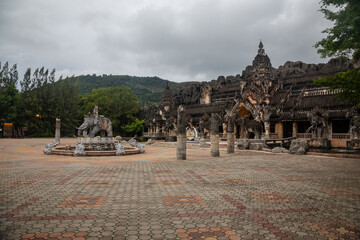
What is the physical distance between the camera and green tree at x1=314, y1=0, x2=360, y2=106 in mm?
9866

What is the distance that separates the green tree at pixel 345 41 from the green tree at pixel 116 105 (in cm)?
4899

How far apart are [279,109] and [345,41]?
29.4 m

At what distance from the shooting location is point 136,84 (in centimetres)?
16325

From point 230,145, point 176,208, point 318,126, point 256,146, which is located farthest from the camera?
point 318,126

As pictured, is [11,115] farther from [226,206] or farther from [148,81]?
[148,81]

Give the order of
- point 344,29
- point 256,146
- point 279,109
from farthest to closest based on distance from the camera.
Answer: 1. point 279,109
2. point 256,146
3. point 344,29

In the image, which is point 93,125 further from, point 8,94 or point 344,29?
point 8,94

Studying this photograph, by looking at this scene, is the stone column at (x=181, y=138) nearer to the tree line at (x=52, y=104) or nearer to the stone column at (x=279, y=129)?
the stone column at (x=279, y=129)

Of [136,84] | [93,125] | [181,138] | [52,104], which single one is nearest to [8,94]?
[52,104]

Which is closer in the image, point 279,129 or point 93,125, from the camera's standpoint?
point 93,125

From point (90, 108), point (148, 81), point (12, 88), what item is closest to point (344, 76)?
point (90, 108)

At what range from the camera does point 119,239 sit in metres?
4.07

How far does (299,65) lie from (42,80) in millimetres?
62777

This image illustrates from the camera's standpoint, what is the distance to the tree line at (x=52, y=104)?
53.5m
